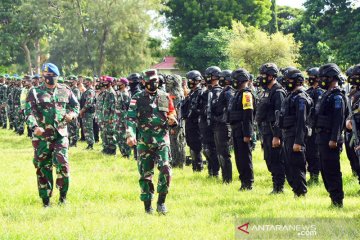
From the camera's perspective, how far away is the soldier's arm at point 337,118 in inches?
320

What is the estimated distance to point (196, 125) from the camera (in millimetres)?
13031

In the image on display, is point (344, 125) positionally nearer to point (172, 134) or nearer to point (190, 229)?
point (190, 229)

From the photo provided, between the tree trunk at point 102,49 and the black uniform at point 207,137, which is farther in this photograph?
the tree trunk at point 102,49

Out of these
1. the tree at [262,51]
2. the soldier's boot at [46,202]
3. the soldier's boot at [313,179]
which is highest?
the tree at [262,51]

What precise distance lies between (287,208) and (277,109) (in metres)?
1.94

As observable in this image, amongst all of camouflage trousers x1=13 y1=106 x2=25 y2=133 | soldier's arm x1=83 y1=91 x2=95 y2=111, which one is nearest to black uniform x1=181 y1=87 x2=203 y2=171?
soldier's arm x1=83 y1=91 x2=95 y2=111

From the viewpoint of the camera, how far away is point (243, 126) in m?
10.4

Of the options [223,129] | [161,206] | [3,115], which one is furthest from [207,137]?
[3,115]

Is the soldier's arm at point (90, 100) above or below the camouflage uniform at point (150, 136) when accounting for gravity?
above

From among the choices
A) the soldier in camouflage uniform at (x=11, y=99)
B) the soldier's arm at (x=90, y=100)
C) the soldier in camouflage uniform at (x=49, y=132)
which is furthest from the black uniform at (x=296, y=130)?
the soldier in camouflage uniform at (x=11, y=99)

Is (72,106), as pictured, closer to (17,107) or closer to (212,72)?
(212,72)

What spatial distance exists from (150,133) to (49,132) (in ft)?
6.26

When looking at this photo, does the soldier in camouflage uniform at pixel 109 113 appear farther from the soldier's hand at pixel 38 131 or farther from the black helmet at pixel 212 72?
the soldier's hand at pixel 38 131

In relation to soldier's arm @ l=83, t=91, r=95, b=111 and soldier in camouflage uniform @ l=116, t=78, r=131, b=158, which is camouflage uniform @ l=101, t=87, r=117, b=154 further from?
soldier's arm @ l=83, t=91, r=95, b=111
